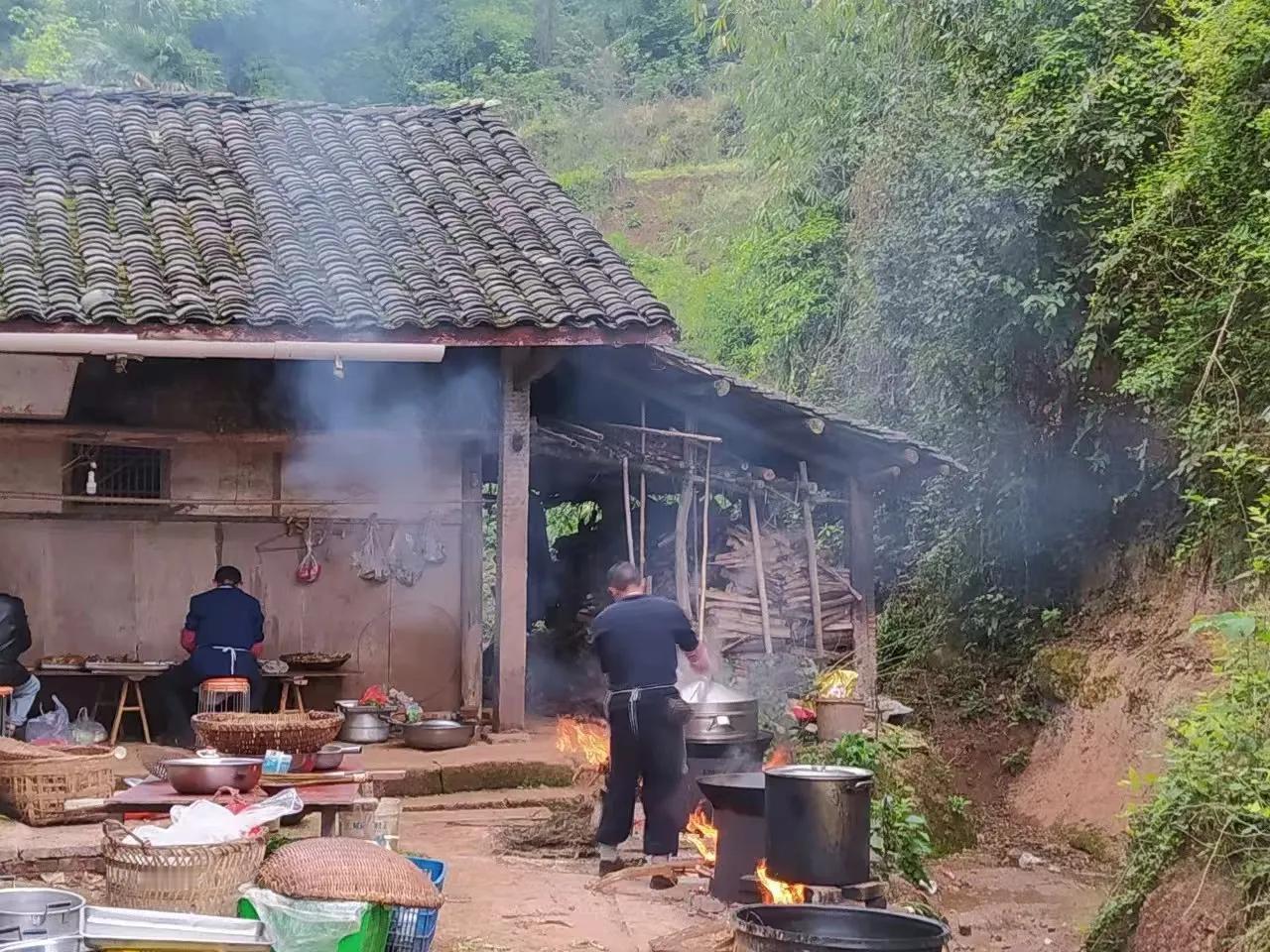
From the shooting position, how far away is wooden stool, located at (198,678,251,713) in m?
11.1

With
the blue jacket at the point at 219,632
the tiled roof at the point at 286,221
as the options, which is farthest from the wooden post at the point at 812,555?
the blue jacket at the point at 219,632

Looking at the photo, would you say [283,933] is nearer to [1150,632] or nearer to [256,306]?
[256,306]

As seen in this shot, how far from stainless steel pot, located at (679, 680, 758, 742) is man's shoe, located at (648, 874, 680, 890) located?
1252 mm

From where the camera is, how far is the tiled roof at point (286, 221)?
35.3 feet

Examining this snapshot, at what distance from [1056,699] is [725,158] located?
90.3 ft

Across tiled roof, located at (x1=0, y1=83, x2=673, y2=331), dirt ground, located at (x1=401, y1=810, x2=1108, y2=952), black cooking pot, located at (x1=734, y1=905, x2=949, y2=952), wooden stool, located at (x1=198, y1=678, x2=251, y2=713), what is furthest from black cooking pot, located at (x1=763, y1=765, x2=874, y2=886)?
wooden stool, located at (x1=198, y1=678, x2=251, y2=713)

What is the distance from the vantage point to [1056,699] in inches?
591

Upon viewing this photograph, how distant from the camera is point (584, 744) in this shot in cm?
1179

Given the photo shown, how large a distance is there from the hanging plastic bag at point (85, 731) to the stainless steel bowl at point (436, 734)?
2.49 meters

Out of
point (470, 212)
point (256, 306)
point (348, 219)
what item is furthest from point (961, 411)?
point (256, 306)

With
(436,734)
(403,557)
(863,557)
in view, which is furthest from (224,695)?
(863,557)

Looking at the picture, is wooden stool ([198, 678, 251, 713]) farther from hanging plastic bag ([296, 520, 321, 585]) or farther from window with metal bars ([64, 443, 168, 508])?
window with metal bars ([64, 443, 168, 508])

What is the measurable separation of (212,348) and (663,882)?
5248mm

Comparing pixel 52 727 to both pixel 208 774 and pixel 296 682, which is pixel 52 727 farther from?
pixel 208 774
